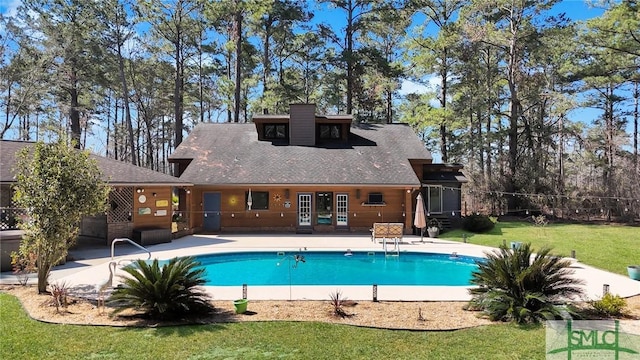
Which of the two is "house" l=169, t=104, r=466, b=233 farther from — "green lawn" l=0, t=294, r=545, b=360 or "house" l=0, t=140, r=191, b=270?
"green lawn" l=0, t=294, r=545, b=360

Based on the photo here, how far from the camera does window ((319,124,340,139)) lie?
74.4 feet

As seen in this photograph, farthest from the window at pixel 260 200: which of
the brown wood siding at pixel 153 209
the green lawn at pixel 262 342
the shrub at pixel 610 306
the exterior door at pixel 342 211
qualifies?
the shrub at pixel 610 306

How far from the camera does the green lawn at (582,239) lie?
1203 centimetres

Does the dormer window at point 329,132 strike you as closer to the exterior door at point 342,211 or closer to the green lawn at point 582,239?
the exterior door at point 342,211

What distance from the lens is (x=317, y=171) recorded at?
19016 millimetres

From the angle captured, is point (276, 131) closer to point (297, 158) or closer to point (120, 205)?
point (297, 158)

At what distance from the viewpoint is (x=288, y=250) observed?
546 inches

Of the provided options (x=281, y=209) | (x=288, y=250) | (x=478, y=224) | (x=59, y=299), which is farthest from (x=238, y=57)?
(x=59, y=299)

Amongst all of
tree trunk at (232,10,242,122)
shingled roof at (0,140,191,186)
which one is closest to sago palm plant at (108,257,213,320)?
shingled roof at (0,140,191,186)

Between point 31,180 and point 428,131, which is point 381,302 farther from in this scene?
point 428,131

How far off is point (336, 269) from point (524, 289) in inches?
237

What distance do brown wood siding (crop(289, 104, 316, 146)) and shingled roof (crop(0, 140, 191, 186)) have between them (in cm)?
715

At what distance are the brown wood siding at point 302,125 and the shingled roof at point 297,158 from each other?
534 mm

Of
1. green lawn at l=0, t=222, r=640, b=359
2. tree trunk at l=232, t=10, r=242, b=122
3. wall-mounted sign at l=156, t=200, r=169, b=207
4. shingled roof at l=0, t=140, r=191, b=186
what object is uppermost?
tree trunk at l=232, t=10, r=242, b=122
